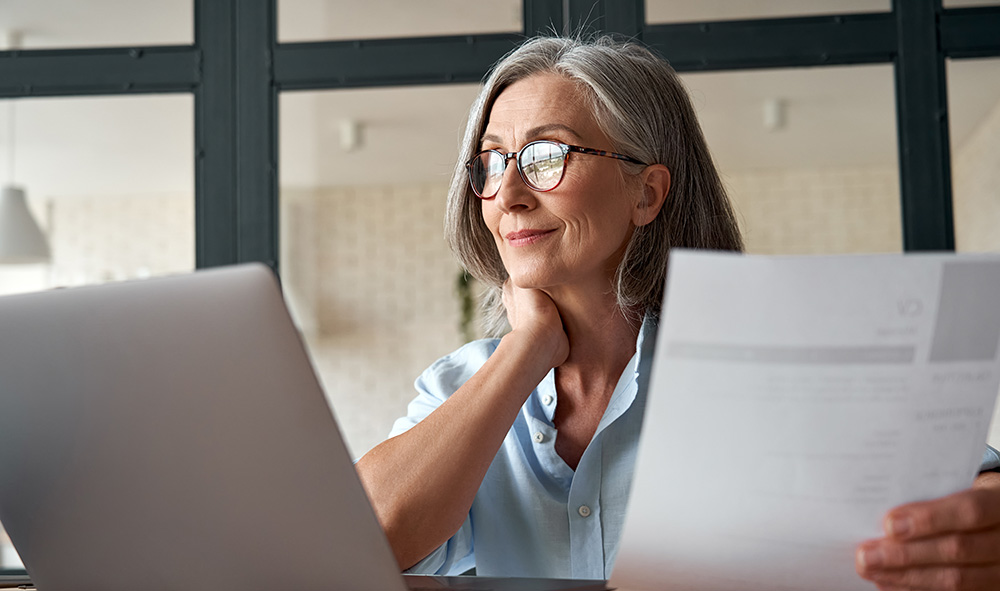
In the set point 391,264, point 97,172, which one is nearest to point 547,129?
point 97,172

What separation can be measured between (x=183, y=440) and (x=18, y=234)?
2.91 meters

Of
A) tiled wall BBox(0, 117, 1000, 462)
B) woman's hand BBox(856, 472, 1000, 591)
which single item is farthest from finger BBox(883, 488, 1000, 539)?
tiled wall BBox(0, 117, 1000, 462)

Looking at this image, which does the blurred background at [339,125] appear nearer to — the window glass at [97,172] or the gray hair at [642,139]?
the window glass at [97,172]

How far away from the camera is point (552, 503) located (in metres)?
1.21

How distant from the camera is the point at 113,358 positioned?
0.60 metres

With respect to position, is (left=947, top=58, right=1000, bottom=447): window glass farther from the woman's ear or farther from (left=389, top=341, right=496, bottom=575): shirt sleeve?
(left=389, top=341, right=496, bottom=575): shirt sleeve

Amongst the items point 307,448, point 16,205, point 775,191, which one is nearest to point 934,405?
point 307,448

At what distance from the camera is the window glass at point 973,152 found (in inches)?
79.7

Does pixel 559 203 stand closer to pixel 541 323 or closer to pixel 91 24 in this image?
pixel 541 323

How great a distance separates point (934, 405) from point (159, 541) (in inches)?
23.1

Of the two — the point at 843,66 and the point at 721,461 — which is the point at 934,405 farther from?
the point at 843,66

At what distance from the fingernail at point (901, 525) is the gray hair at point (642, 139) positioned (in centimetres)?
73

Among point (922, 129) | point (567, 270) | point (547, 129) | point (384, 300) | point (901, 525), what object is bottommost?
point (901, 525)

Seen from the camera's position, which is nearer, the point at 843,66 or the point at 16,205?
the point at 843,66
